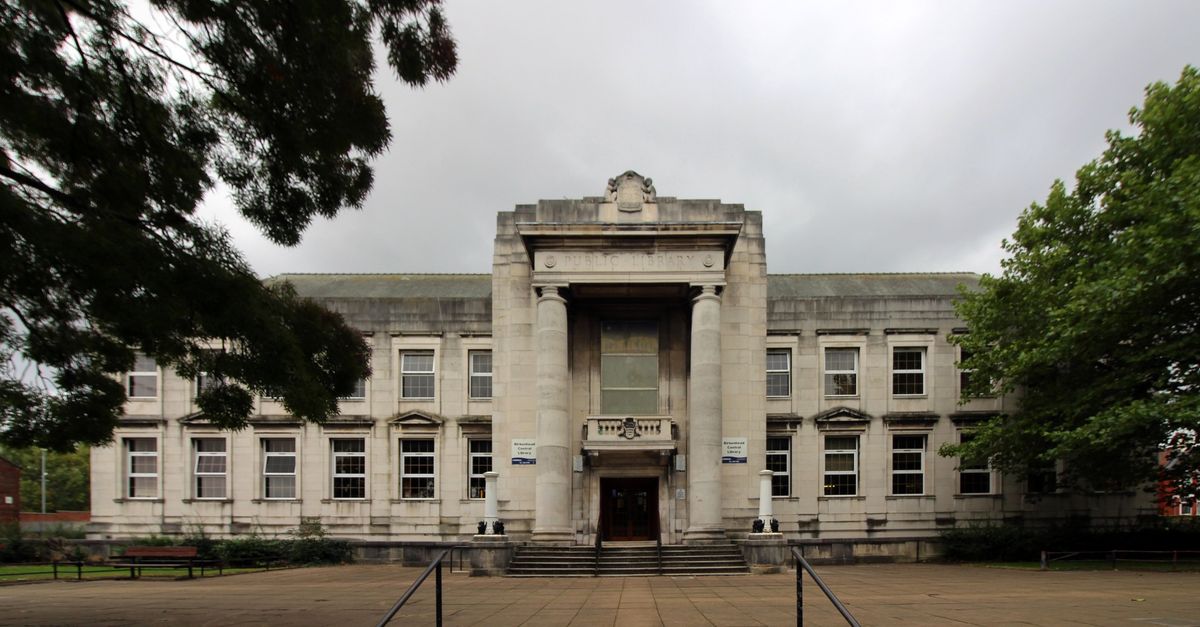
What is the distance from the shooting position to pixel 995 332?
81.9 feet

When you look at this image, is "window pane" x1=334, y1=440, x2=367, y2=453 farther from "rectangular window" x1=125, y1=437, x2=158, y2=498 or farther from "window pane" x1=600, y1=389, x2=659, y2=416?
"window pane" x1=600, y1=389, x2=659, y2=416

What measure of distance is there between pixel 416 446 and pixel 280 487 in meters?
5.15

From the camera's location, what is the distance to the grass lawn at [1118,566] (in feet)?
69.6

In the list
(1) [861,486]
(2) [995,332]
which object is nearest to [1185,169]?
(2) [995,332]

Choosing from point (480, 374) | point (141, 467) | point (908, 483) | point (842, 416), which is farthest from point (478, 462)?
point (908, 483)

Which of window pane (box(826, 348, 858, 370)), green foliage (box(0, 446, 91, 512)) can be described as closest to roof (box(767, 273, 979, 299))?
window pane (box(826, 348, 858, 370))

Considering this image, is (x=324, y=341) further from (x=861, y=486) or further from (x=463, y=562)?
(x=861, y=486)

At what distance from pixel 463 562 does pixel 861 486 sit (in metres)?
14.3

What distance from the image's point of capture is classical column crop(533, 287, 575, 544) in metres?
23.7

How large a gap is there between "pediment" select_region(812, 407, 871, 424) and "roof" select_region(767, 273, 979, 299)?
5.75 metres

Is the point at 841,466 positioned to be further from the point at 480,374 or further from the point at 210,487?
the point at 210,487

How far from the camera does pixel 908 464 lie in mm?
29609

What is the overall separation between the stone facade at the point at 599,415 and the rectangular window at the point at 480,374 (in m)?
0.06

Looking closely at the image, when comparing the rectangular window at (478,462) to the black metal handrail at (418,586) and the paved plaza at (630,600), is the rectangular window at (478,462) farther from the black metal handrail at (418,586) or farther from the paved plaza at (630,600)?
the black metal handrail at (418,586)
